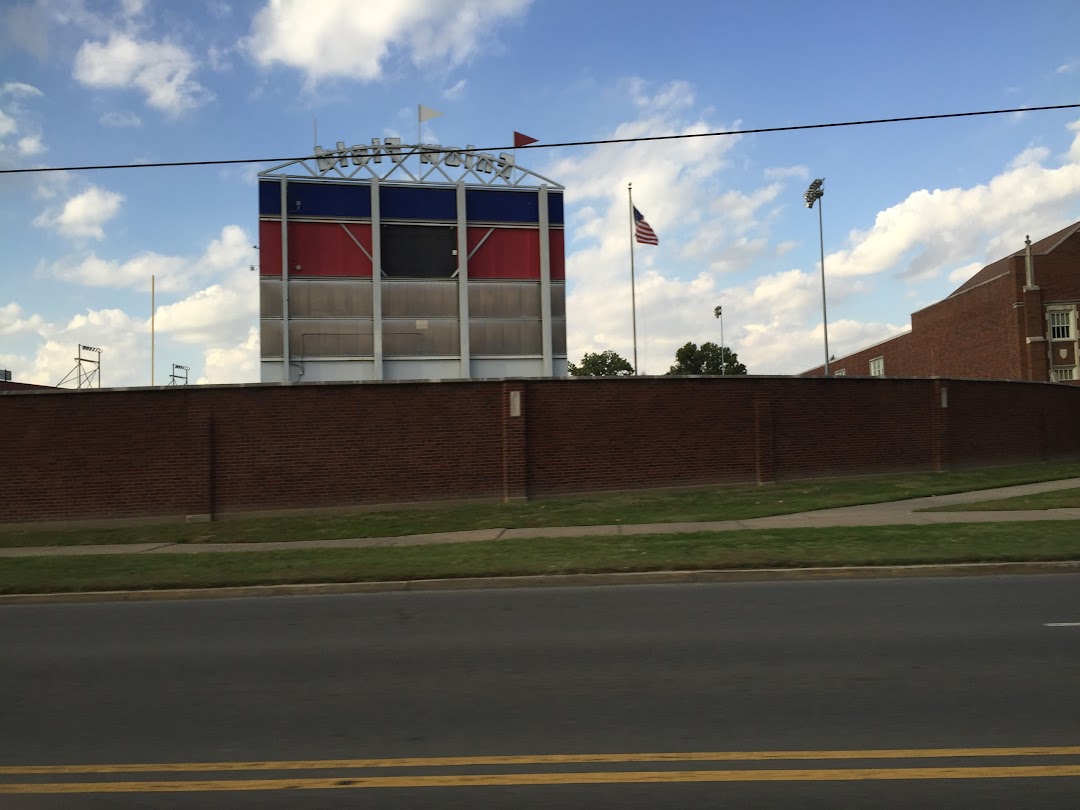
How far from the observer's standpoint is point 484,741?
16.5ft

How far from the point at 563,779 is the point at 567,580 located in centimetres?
671

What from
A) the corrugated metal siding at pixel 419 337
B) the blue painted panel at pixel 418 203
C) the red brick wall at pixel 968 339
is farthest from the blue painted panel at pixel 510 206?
the red brick wall at pixel 968 339

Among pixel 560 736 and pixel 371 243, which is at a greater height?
pixel 371 243

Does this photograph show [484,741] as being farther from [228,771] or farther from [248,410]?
[248,410]

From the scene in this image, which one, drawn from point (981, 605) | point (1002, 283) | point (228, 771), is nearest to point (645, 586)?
point (981, 605)

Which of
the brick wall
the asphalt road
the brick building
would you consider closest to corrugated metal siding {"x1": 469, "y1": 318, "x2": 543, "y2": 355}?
the brick wall

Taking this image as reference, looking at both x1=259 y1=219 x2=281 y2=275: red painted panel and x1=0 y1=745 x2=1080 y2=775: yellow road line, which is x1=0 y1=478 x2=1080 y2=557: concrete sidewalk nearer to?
x1=0 y1=745 x2=1080 y2=775: yellow road line

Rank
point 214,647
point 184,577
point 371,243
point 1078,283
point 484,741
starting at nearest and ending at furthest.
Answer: point 484,741
point 214,647
point 184,577
point 371,243
point 1078,283

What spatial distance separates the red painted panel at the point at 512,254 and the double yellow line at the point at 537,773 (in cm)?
2874

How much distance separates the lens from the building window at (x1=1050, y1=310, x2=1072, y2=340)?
47406 millimetres

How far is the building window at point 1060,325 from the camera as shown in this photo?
47.4 metres

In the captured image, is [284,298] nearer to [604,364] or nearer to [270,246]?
[270,246]

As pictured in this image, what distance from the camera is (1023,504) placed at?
1664 cm

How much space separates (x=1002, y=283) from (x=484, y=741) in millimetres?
52123
